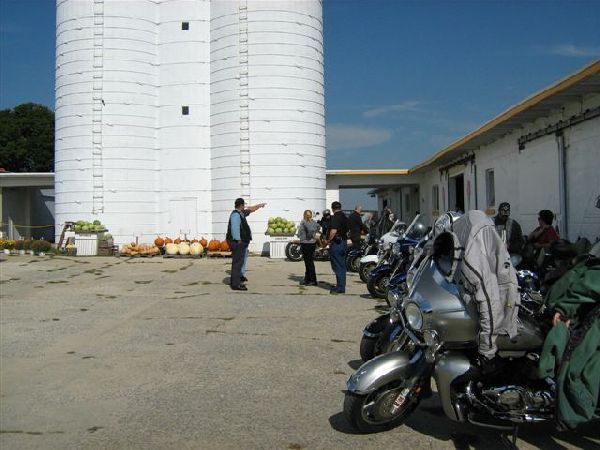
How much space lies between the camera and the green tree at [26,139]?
188 feet

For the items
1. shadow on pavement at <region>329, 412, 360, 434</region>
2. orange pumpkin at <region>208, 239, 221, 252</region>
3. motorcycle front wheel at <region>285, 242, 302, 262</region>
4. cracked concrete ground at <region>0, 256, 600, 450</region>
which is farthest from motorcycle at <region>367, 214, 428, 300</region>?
orange pumpkin at <region>208, 239, 221, 252</region>

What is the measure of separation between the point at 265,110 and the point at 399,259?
59.5 feet

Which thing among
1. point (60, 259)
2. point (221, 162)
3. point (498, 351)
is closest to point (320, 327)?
point (498, 351)

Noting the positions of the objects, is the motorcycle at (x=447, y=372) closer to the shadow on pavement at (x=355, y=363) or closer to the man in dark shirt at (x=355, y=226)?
the shadow on pavement at (x=355, y=363)

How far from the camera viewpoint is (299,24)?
1106 inches

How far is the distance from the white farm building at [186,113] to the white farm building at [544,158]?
6.88 metres

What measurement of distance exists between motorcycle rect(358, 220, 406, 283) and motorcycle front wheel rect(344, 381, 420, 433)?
706 centimetres

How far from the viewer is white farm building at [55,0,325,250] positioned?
27.6 m

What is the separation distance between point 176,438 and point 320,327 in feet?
15.3

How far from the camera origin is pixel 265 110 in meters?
27.5

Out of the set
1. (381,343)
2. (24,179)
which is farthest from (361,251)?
(24,179)

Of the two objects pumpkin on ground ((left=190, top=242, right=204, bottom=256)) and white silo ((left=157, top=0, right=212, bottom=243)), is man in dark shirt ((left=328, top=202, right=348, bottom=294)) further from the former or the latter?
white silo ((left=157, top=0, right=212, bottom=243))

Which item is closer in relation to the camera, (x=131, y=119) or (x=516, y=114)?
(x=516, y=114)

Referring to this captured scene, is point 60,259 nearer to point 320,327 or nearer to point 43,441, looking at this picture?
point 320,327
